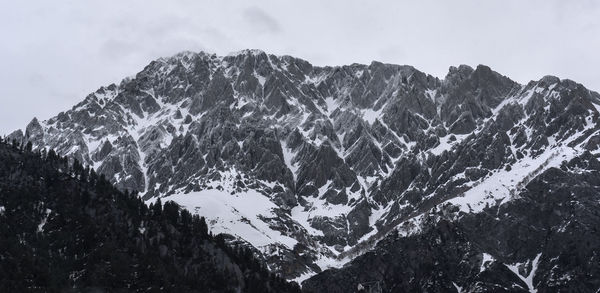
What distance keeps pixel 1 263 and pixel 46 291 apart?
13.0 metres

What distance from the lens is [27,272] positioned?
19912 centimetres

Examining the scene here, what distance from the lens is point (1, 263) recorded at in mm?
198375

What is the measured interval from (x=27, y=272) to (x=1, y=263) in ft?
20.5

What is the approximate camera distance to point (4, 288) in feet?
618

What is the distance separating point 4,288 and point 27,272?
10936 millimetres

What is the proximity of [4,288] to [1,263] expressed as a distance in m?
11.5

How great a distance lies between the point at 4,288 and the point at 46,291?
33.9 ft

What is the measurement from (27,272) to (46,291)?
24.5ft

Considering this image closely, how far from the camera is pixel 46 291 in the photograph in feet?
642
